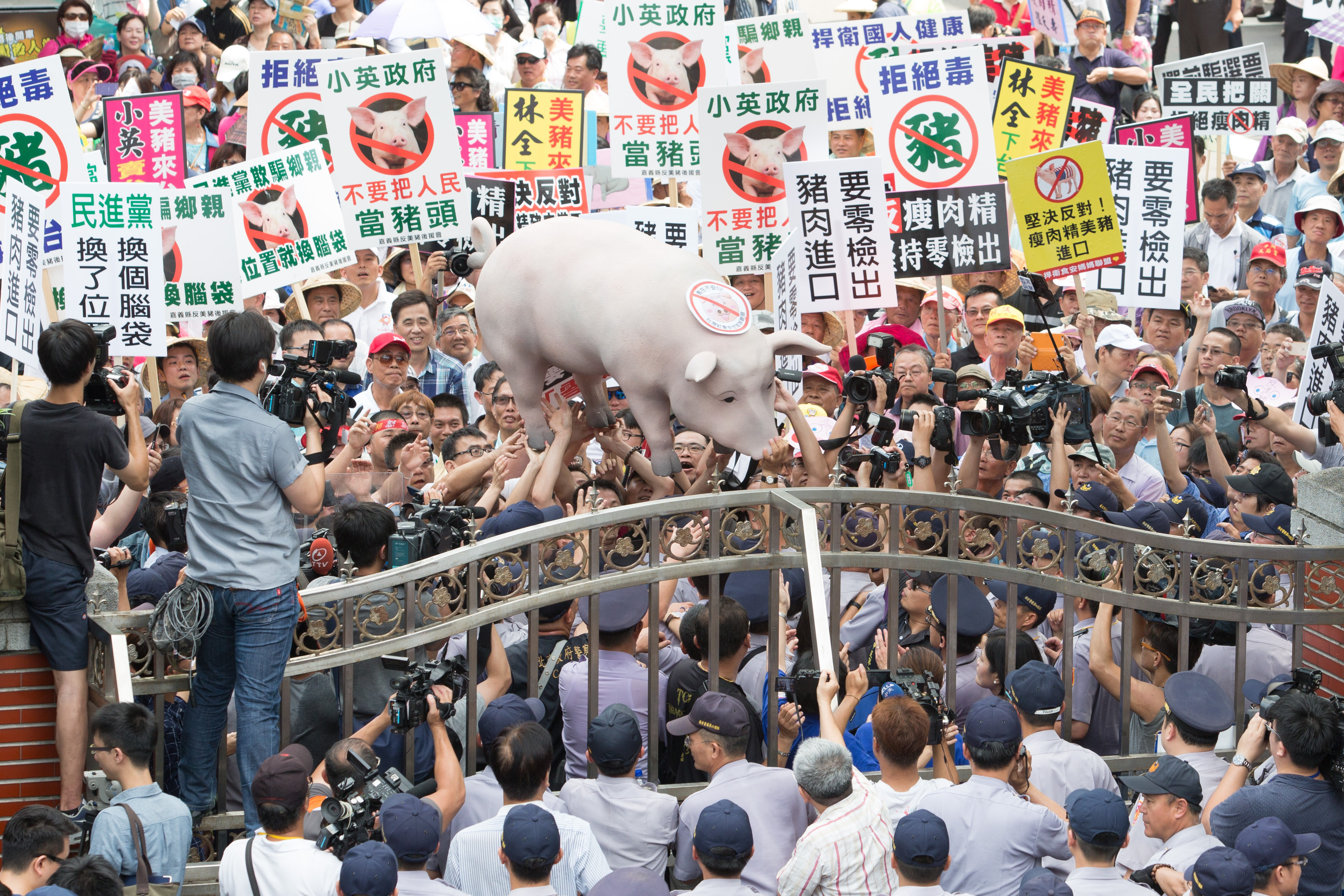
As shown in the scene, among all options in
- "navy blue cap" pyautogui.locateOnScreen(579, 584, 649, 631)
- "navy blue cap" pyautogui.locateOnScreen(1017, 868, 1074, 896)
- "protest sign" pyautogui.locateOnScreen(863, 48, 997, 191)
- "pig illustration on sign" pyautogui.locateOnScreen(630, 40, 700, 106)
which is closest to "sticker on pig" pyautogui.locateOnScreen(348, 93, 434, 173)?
"pig illustration on sign" pyautogui.locateOnScreen(630, 40, 700, 106)

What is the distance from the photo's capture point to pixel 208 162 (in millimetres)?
13289

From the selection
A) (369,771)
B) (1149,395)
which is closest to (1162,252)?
(1149,395)

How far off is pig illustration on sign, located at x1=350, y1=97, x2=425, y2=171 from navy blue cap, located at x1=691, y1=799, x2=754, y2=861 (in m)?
5.96

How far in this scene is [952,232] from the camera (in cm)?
913

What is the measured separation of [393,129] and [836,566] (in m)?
4.99

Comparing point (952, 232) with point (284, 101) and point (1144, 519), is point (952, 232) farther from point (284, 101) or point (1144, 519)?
point (284, 101)

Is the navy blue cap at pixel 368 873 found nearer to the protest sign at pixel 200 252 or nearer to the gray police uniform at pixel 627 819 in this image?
the gray police uniform at pixel 627 819

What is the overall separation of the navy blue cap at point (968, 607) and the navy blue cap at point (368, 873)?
2.66 m

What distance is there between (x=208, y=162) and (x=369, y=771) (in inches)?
376

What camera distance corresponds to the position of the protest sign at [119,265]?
777 cm

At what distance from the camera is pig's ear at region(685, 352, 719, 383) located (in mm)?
5719

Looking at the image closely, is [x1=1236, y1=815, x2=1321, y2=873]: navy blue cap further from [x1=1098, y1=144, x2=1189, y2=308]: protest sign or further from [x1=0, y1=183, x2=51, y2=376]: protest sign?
[x1=0, y1=183, x2=51, y2=376]: protest sign

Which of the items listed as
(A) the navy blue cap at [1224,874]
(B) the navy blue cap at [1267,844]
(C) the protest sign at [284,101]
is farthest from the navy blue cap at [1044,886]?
(C) the protest sign at [284,101]

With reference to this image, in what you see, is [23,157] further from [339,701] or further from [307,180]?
[339,701]
